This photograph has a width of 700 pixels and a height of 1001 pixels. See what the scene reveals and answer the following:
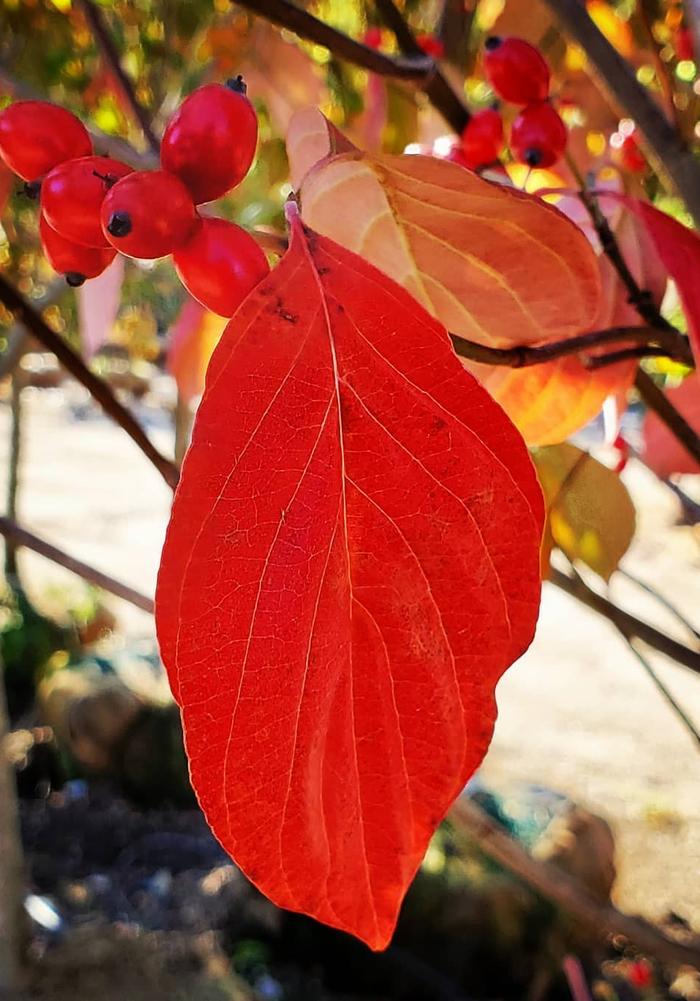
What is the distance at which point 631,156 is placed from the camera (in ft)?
2.71

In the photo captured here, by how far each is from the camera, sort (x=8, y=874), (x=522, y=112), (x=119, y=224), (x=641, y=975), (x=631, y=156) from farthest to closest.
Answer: (x=641, y=975), (x=8, y=874), (x=631, y=156), (x=522, y=112), (x=119, y=224)

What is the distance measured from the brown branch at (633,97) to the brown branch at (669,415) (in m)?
0.09

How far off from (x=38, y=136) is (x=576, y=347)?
0.18m

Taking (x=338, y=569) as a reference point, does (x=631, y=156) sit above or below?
above

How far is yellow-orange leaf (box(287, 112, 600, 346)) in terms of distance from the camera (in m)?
0.26

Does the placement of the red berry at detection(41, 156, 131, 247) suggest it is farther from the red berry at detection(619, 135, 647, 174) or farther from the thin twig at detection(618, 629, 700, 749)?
the red berry at detection(619, 135, 647, 174)

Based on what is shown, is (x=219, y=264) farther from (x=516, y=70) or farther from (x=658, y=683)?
(x=658, y=683)

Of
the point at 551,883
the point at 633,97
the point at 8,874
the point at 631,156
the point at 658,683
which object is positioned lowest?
the point at 8,874

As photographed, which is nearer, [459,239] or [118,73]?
[459,239]

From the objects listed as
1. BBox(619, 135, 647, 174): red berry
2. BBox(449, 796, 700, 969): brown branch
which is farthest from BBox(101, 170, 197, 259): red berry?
BBox(619, 135, 647, 174): red berry

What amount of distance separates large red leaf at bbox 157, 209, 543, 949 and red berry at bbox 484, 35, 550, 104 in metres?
0.25

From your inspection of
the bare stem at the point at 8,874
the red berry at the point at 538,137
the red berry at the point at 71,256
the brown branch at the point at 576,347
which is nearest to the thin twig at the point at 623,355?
the brown branch at the point at 576,347

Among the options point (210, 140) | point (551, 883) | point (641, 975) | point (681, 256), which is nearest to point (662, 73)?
point (681, 256)

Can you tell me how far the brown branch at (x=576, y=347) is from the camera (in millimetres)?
283
